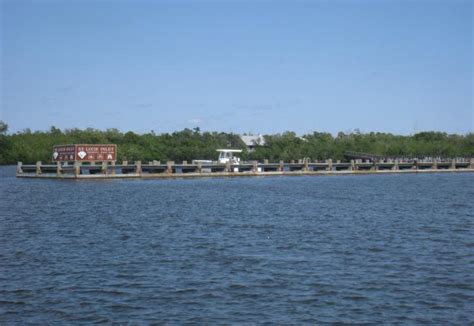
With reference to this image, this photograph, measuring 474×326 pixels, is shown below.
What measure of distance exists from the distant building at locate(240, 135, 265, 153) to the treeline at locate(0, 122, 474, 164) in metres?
2.82

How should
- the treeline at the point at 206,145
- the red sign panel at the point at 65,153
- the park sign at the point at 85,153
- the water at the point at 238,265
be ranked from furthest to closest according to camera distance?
the treeline at the point at 206,145 < the red sign panel at the point at 65,153 < the park sign at the point at 85,153 < the water at the point at 238,265

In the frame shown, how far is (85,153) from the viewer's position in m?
75.1

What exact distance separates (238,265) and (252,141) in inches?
6122

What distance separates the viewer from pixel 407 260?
71.9 ft

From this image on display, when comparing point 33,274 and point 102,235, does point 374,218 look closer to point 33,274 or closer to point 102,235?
point 102,235

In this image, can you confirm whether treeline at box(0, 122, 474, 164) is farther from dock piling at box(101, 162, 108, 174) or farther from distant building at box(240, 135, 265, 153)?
dock piling at box(101, 162, 108, 174)

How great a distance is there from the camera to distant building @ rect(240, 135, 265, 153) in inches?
6702

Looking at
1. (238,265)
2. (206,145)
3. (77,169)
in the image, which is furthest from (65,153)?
(206,145)

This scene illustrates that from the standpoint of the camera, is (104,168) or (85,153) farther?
(104,168)

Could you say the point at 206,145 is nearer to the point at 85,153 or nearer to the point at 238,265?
the point at 85,153

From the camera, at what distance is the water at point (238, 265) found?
15.9 metres

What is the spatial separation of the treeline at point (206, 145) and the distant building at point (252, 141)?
9.24ft

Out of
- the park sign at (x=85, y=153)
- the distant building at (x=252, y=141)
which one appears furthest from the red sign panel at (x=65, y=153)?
the distant building at (x=252, y=141)

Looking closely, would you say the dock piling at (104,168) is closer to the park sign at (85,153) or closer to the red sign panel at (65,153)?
the park sign at (85,153)
